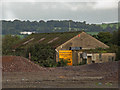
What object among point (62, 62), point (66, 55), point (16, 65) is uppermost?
point (66, 55)

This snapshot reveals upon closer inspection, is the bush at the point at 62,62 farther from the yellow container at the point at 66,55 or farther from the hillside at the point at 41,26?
the hillside at the point at 41,26

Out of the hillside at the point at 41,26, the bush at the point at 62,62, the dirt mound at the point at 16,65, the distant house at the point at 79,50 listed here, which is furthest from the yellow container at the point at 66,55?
the hillside at the point at 41,26

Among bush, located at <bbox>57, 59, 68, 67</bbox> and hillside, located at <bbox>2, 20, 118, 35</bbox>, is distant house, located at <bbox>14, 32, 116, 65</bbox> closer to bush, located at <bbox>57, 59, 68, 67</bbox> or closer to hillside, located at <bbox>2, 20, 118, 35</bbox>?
bush, located at <bbox>57, 59, 68, 67</bbox>

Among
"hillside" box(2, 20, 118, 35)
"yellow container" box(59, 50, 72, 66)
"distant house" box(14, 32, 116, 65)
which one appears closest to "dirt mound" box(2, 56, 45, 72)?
"distant house" box(14, 32, 116, 65)

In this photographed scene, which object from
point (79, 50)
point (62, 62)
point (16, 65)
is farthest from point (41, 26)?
point (16, 65)

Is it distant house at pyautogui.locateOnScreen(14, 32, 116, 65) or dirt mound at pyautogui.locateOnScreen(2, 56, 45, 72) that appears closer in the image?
dirt mound at pyautogui.locateOnScreen(2, 56, 45, 72)

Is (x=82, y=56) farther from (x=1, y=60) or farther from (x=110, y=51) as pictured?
(x=1, y=60)

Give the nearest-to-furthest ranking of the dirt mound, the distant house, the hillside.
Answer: the dirt mound, the distant house, the hillside

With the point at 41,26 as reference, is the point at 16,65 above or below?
below

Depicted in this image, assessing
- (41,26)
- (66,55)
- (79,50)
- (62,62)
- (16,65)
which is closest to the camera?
(16,65)

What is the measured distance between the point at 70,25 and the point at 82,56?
87.5 meters

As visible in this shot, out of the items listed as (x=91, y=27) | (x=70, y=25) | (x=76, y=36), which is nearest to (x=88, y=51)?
(x=76, y=36)

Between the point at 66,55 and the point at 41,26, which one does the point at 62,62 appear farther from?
the point at 41,26

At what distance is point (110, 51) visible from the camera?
64.2 meters
